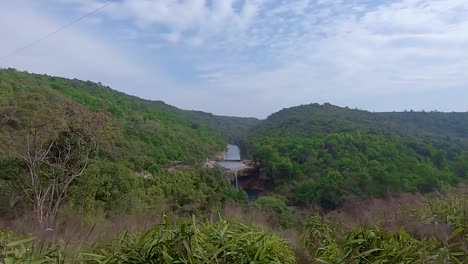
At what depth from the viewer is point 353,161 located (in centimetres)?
2292

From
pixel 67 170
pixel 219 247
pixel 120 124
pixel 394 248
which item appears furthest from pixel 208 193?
pixel 394 248

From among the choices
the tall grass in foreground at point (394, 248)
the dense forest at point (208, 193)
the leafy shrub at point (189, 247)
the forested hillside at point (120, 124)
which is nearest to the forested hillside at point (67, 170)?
the dense forest at point (208, 193)

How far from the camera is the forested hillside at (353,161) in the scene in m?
18.0

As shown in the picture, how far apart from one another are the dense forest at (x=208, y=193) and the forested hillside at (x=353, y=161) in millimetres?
102

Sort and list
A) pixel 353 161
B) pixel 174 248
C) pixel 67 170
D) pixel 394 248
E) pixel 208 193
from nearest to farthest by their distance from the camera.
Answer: pixel 394 248 → pixel 174 248 → pixel 67 170 → pixel 208 193 → pixel 353 161

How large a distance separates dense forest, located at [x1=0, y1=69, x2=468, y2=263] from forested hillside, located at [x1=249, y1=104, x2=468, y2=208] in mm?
102

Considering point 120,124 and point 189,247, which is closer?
point 189,247

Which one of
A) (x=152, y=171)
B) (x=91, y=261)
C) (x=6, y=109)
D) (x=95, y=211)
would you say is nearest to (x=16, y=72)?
(x=152, y=171)

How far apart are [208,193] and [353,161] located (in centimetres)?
911

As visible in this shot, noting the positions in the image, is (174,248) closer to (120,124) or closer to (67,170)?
(67,170)

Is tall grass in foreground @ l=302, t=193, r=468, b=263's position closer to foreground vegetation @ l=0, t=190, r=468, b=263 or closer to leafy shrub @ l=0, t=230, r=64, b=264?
foreground vegetation @ l=0, t=190, r=468, b=263

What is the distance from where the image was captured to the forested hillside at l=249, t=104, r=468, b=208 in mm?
17962

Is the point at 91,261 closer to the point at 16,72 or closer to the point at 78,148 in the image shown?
the point at 78,148

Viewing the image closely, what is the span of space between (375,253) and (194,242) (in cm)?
90
